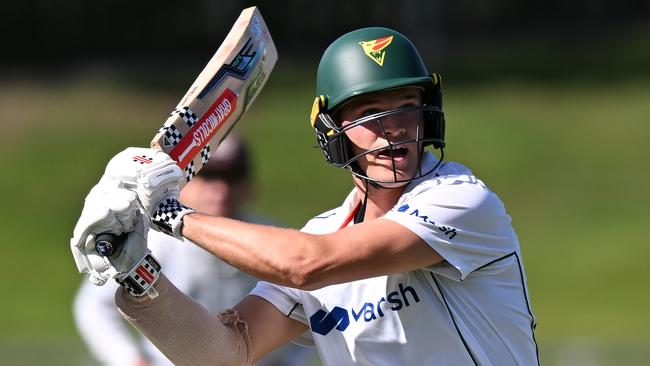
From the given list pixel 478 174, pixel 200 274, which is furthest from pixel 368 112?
pixel 478 174

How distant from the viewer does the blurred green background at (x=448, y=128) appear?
13.7 meters

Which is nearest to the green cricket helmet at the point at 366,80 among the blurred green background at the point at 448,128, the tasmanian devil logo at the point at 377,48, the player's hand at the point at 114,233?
the tasmanian devil logo at the point at 377,48

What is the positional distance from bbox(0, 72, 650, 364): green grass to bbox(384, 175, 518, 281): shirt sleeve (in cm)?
812

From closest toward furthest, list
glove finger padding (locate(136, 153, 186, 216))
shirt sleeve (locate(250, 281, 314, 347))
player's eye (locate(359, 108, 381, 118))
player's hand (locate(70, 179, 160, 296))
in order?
player's hand (locate(70, 179, 160, 296))
glove finger padding (locate(136, 153, 186, 216))
player's eye (locate(359, 108, 381, 118))
shirt sleeve (locate(250, 281, 314, 347))

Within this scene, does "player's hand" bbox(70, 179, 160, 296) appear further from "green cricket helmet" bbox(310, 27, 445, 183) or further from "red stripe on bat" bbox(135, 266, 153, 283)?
"green cricket helmet" bbox(310, 27, 445, 183)

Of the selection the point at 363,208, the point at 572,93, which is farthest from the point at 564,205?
the point at 363,208

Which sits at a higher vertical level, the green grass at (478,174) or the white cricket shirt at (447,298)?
the white cricket shirt at (447,298)

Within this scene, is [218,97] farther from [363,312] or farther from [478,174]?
[478,174]

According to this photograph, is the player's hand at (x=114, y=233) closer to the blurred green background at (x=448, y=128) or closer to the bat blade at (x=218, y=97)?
the bat blade at (x=218, y=97)

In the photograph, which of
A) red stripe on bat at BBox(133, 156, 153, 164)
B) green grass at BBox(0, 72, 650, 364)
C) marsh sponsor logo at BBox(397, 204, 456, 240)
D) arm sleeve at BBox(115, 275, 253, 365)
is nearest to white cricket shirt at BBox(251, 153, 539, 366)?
marsh sponsor logo at BBox(397, 204, 456, 240)

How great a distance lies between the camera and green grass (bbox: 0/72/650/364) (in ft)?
44.9

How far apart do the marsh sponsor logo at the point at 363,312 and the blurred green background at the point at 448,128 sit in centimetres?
631

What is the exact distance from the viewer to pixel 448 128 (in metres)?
18.4

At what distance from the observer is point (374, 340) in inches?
139
